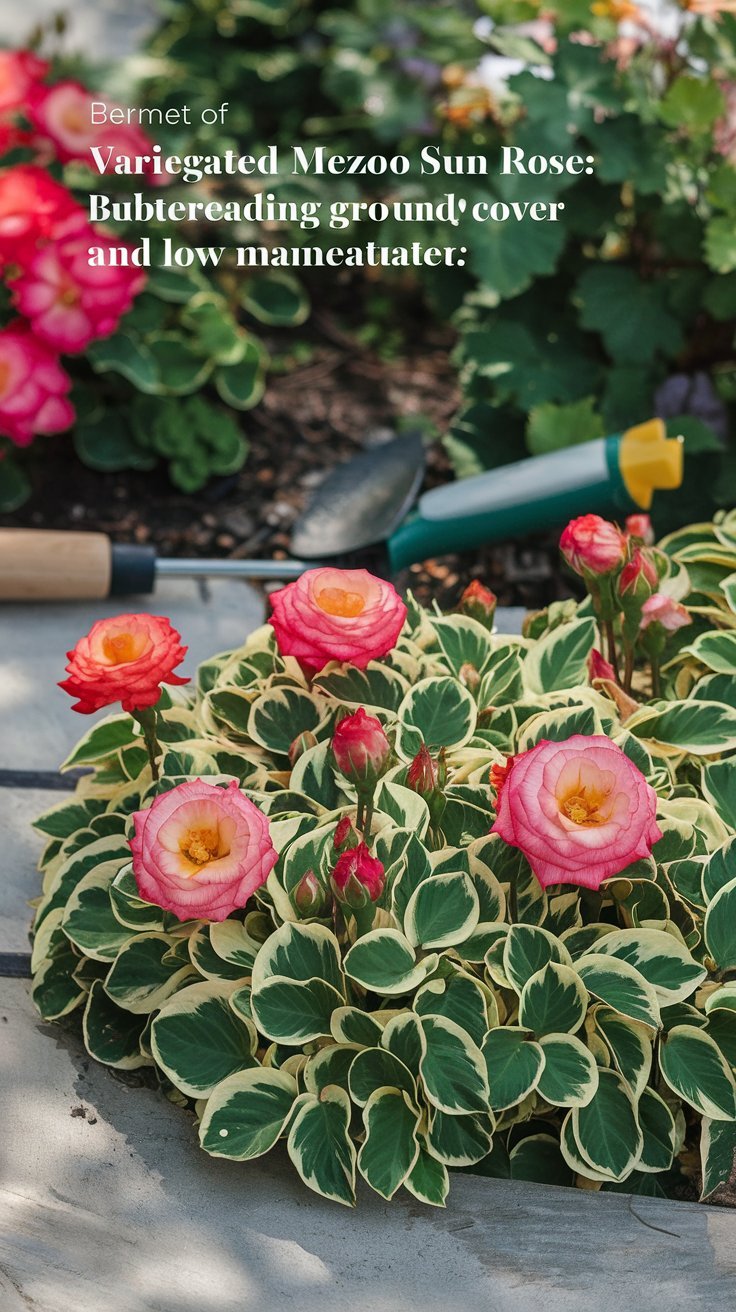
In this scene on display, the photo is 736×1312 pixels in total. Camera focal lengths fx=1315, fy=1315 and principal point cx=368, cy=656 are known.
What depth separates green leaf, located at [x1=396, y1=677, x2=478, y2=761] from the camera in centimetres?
103

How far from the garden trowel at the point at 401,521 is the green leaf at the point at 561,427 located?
0.12 meters

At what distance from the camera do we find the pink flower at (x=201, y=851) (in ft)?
2.67

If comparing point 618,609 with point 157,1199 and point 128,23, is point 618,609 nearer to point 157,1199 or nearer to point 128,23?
point 157,1199

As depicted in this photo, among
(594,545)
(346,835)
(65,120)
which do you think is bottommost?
(346,835)

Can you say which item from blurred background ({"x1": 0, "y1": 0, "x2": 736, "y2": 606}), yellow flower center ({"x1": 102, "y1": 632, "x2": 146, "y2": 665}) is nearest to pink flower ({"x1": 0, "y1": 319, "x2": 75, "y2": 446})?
blurred background ({"x1": 0, "y1": 0, "x2": 736, "y2": 606})

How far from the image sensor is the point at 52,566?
138cm

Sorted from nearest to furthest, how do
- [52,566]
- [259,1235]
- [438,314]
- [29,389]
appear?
1. [259,1235]
2. [52,566]
3. [29,389]
4. [438,314]

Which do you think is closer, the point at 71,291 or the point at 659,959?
the point at 659,959

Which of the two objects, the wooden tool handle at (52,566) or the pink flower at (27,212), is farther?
the pink flower at (27,212)

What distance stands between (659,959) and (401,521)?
0.70 meters

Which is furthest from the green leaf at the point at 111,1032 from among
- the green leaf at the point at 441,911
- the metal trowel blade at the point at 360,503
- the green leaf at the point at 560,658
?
the metal trowel blade at the point at 360,503

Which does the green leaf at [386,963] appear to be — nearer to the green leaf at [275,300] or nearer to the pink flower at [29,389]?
the pink flower at [29,389]

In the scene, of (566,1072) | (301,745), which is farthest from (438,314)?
(566,1072)

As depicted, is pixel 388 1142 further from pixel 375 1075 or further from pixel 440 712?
pixel 440 712
